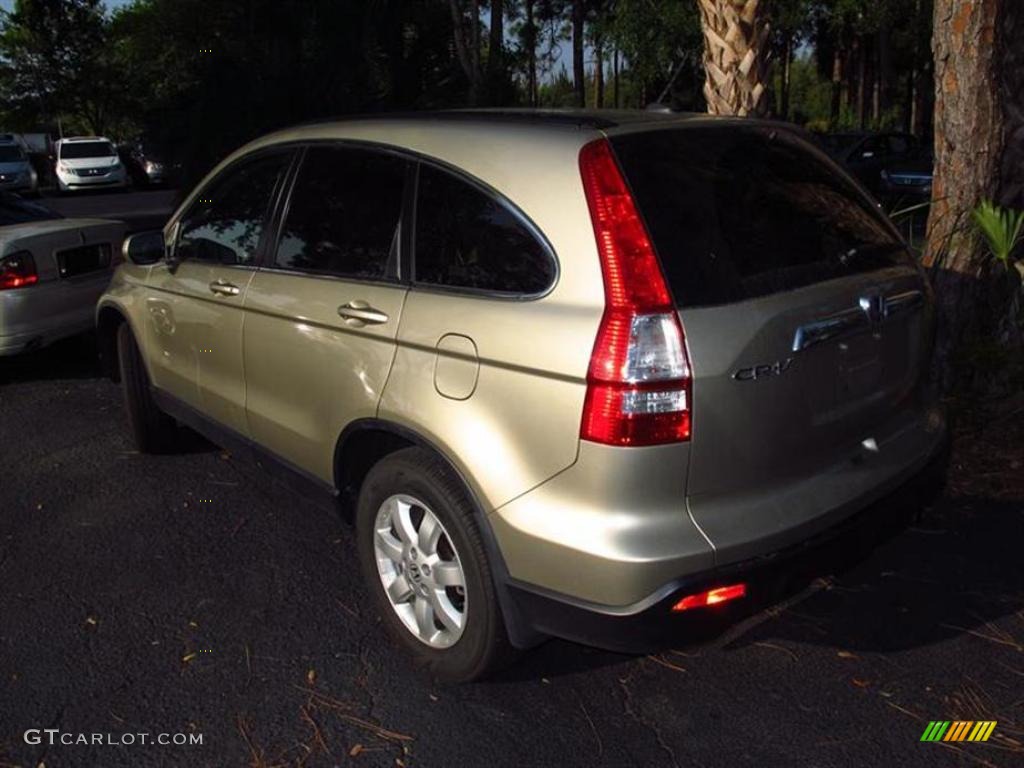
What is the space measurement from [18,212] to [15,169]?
925 inches

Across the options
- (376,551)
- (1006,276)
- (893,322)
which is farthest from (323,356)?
(1006,276)

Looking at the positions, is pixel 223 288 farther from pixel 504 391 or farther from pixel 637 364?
pixel 637 364

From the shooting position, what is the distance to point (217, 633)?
3463 mm

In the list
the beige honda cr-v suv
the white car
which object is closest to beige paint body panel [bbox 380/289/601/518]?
the beige honda cr-v suv

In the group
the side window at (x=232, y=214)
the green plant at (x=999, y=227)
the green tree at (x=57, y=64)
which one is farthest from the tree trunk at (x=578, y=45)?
the side window at (x=232, y=214)

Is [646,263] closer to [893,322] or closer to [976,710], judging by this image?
[893,322]

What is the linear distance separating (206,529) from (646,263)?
2.67 meters

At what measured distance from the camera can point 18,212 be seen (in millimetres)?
7273

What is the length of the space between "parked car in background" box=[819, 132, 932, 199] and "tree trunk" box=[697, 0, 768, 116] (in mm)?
12507

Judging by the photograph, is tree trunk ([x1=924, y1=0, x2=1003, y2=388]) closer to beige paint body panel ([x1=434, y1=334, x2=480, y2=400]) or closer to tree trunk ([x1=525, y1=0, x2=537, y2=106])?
beige paint body panel ([x1=434, y1=334, x2=480, y2=400])

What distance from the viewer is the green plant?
484 cm

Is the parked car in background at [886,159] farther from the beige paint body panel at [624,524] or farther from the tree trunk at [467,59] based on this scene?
the beige paint body panel at [624,524]

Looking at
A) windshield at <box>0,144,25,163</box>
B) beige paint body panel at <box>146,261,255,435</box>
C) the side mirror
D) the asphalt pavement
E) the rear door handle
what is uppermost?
windshield at <box>0,144,25,163</box>

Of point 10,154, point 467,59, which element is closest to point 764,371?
point 467,59
